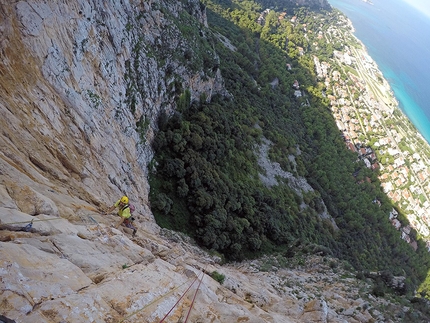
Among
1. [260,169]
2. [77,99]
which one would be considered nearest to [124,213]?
[77,99]

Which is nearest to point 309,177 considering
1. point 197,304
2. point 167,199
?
point 167,199

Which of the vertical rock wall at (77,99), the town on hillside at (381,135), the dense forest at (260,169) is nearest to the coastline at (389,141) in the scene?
the town on hillside at (381,135)

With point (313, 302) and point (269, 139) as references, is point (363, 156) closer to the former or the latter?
point (269, 139)

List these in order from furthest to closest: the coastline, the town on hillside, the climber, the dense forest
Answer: the coastline → the town on hillside → the dense forest → the climber

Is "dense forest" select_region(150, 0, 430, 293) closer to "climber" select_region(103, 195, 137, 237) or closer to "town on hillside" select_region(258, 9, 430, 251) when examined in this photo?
"town on hillside" select_region(258, 9, 430, 251)

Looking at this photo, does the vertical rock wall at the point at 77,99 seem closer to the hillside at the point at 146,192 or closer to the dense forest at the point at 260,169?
the hillside at the point at 146,192

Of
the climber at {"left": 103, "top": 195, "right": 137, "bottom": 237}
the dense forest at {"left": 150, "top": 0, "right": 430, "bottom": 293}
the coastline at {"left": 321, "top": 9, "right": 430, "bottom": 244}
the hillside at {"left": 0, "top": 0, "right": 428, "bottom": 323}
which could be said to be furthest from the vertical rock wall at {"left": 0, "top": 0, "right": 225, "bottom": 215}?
the coastline at {"left": 321, "top": 9, "right": 430, "bottom": 244}
